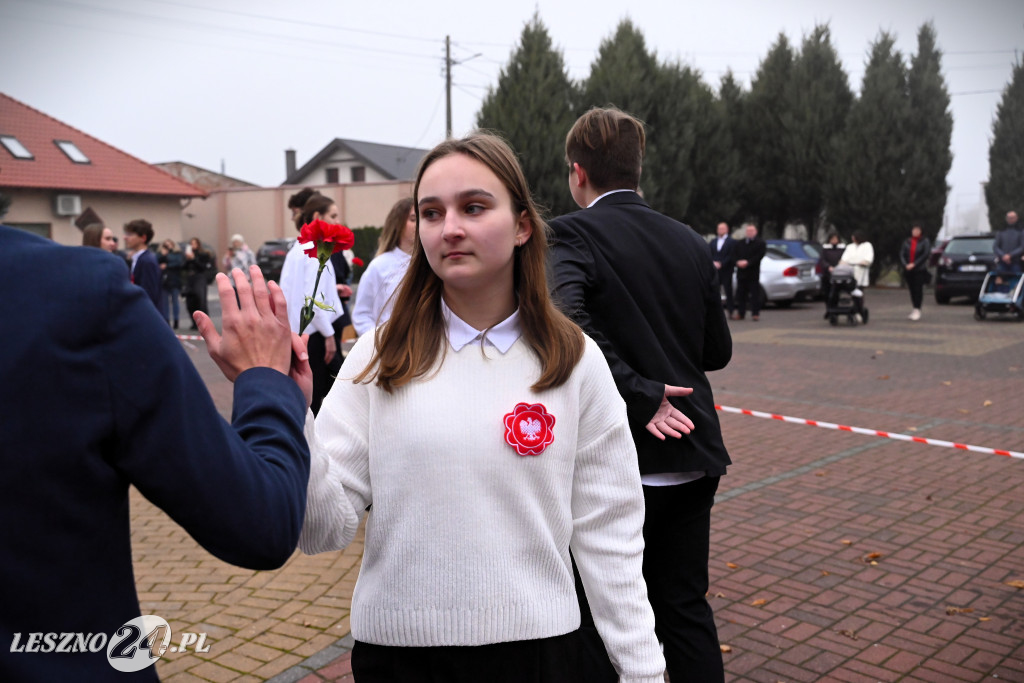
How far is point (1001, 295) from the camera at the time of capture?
1797cm

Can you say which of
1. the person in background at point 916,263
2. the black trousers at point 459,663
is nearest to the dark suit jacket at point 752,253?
the person in background at point 916,263

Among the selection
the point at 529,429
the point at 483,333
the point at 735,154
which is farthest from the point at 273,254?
the point at 529,429

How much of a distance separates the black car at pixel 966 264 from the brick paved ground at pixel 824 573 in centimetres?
1309

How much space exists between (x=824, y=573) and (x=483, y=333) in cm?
342

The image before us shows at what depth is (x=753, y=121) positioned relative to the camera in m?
32.0

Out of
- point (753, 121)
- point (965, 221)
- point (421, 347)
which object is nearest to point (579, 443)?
point (421, 347)

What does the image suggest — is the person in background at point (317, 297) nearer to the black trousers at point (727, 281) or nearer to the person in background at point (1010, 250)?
the black trousers at point (727, 281)

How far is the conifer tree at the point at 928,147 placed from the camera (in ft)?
96.5

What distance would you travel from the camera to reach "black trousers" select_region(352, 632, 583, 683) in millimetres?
1899

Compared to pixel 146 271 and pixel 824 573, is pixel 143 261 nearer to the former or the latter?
pixel 146 271

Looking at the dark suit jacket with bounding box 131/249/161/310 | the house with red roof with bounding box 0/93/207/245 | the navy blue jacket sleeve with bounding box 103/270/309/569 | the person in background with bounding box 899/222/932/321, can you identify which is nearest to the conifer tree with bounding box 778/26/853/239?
the person in background with bounding box 899/222/932/321

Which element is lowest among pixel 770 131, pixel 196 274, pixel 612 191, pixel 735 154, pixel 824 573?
pixel 824 573

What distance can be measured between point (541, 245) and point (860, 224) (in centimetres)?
2988

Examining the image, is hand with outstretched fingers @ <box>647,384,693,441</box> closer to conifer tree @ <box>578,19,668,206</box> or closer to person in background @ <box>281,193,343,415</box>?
person in background @ <box>281,193,343,415</box>
